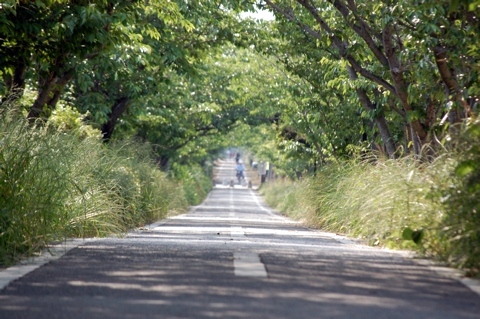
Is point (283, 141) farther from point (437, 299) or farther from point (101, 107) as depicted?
point (437, 299)

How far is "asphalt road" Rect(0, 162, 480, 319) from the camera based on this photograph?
6711 millimetres

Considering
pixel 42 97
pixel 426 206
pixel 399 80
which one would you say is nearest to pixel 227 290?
pixel 426 206

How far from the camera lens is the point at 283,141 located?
126 feet

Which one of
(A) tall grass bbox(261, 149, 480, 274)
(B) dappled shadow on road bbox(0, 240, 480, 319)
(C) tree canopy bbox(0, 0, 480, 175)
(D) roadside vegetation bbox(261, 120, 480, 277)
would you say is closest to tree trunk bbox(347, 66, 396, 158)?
(C) tree canopy bbox(0, 0, 480, 175)

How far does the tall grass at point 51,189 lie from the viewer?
11.1 m

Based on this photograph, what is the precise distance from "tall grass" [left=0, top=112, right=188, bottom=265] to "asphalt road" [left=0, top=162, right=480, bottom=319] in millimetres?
787

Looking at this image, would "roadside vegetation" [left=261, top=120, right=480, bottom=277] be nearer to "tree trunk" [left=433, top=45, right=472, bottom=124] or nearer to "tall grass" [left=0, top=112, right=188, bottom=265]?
"tree trunk" [left=433, top=45, right=472, bottom=124]

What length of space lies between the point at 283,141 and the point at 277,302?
1237 inches

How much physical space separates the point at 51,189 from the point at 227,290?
5320 millimetres

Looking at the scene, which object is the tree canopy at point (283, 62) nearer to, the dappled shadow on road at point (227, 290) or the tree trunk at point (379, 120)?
the tree trunk at point (379, 120)

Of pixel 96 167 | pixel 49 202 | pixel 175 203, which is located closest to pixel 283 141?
pixel 175 203

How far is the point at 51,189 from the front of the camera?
486 inches

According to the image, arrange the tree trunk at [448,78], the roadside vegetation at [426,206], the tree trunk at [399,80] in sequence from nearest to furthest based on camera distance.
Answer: the roadside vegetation at [426,206] < the tree trunk at [448,78] < the tree trunk at [399,80]

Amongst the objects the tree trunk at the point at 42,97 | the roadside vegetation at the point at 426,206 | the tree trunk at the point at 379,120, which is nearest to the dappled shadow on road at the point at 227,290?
the roadside vegetation at the point at 426,206
